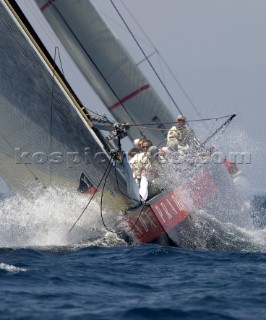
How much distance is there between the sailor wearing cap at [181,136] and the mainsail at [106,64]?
557 mm

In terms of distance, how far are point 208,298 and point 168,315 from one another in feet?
2.37

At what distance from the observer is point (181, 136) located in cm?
1536

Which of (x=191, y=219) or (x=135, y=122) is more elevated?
(x=135, y=122)

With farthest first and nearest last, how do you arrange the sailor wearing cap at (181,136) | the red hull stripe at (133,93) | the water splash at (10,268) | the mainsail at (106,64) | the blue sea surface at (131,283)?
the red hull stripe at (133,93)
the mainsail at (106,64)
the sailor wearing cap at (181,136)
the water splash at (10,268)
the blue sea surface at (131,283)

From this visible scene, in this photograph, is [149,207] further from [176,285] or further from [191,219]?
[176,285]

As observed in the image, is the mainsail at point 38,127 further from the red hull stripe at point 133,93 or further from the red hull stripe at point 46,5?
the red hull stripe at point 133,93

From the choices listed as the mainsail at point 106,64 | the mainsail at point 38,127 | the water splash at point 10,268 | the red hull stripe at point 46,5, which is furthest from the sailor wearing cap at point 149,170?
the red hull stripe at point 46,5

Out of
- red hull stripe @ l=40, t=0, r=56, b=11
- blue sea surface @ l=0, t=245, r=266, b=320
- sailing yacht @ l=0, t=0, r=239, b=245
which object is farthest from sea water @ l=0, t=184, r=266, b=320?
red hull stripe @ l=40, t=0, r=56, b=11

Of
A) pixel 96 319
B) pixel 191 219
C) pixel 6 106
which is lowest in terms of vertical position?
pixel 191 219

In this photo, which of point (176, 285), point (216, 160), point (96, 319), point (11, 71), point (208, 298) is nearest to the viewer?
point (96, 319)

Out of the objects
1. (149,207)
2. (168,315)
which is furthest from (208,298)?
(149,207)

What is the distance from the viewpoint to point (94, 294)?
28.3 ft

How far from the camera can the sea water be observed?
800cm

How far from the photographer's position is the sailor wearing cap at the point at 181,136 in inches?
595
